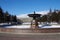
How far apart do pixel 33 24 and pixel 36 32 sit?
16.2 ft

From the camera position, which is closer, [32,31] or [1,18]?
[32,31]

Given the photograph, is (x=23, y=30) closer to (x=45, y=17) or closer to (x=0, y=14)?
(x=45, y=17)

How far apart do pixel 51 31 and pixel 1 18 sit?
64.1m

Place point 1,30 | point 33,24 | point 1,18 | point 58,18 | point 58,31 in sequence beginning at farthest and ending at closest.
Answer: point 1,18
point 58,18
point 33,24
point 1,30
point 58,31

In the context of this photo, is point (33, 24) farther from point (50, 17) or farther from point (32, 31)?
point (50, 17)

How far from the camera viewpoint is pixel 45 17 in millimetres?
77562

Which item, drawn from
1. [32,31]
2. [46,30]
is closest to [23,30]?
[32,31]

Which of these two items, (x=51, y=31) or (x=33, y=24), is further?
(x=33, y=24)

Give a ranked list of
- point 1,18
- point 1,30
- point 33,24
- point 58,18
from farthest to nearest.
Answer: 1. point 1,18
2. point 58,18
3. point 33,24
4. point 1,30

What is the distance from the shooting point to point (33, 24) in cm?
2789

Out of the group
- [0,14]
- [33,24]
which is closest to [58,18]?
[0,14]

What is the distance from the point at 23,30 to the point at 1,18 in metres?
63.1

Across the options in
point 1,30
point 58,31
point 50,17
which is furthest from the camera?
point 50,17

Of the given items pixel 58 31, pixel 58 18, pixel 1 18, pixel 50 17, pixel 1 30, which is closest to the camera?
pixel 58 31
